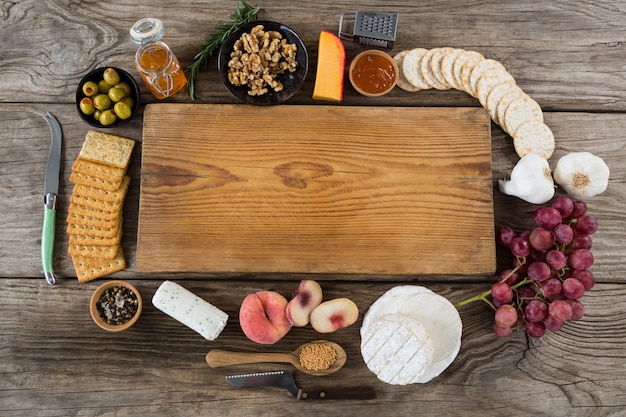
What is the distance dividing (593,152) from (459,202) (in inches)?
16.0

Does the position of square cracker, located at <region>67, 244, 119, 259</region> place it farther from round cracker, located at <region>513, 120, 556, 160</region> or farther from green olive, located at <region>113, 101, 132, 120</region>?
round cracker, located at <region>513, 120, 556, 160</region>

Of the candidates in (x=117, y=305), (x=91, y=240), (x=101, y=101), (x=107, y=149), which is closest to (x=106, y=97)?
(x=101, y=101)

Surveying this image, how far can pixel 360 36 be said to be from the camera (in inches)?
50.8

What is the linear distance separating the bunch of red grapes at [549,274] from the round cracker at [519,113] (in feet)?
0.72

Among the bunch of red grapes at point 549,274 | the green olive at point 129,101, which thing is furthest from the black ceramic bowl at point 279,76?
the bunch of red grapes at point 549,274

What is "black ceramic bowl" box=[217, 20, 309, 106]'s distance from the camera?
124cm

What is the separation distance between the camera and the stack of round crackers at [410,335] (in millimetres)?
1080

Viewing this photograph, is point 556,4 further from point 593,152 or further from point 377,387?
point 377,387

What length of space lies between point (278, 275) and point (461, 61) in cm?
72

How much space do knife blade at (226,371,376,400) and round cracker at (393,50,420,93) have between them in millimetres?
768

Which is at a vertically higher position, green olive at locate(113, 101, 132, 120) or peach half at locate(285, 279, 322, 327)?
green olive at locate(113, 101, 132, 120)

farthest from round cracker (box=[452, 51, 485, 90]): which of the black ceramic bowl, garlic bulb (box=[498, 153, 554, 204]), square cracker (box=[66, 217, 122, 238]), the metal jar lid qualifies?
square cracker (box=[66, 217, 122, 238])

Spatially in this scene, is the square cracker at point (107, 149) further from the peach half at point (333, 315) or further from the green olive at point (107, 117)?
the peach half at point (333, 315)

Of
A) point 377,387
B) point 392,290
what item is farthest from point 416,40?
point 377,387
